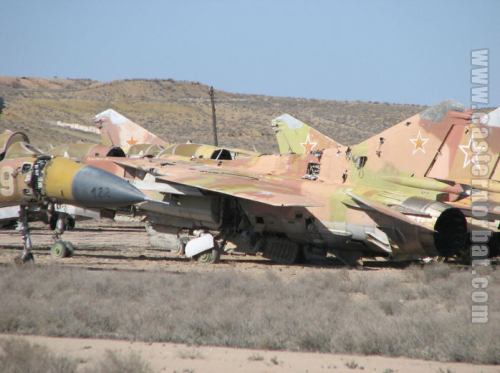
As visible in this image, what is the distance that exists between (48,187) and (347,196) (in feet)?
22.6

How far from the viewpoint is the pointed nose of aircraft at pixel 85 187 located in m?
12.6

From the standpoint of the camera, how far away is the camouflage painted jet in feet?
49.5

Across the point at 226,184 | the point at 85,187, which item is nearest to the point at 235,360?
the point at 85,187

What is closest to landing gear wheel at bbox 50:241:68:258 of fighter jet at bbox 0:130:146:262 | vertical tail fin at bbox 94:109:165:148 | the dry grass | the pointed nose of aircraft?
fighter jet at bbox 0:130:146:262

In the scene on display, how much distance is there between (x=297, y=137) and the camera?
23.8 m

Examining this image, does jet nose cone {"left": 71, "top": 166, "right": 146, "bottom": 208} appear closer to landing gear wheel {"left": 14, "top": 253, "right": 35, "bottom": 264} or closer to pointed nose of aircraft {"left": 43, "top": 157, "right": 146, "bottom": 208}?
pointed nose of aircraft {"left": 43, "top": 157, "right": 146, "bottom": 208}

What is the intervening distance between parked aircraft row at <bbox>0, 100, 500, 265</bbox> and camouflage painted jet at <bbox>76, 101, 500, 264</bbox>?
26 millimetres

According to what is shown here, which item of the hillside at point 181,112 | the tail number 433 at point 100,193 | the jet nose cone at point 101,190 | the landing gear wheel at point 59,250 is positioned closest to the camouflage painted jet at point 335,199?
the landing gear wheel at point 59,250

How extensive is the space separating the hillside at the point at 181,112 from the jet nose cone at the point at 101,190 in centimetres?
4507

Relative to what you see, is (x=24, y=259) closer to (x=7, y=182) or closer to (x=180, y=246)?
(x=7, y=182)

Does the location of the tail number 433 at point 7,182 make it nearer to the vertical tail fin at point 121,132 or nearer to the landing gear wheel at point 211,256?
the landing gear wheel at point 211,256

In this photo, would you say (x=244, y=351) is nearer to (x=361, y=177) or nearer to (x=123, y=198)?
(x=123, y=198)

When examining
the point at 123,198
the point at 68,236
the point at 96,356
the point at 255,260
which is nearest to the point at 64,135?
the point at 68,236

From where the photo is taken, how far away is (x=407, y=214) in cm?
1476
